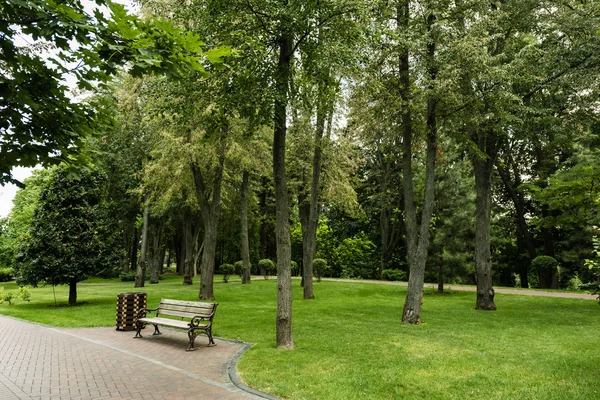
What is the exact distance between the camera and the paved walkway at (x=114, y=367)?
20.6 ft

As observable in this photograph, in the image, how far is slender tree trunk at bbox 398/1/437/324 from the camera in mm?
12664

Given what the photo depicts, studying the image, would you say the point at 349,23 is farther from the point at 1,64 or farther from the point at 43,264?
the point at 43,264

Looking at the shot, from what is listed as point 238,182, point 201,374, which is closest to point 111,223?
point 238,182

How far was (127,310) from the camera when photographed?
11828 millimetres

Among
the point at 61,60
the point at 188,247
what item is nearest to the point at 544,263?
the point at 188,247

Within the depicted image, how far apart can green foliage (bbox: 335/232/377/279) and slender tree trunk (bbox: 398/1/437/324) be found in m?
21.2

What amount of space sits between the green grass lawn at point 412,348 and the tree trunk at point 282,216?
0.53 m

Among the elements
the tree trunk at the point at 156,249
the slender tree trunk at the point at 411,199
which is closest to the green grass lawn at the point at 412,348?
the slender tree trunk at the point at 411,199

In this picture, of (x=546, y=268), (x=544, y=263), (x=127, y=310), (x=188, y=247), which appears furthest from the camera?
(x=188, y=247)

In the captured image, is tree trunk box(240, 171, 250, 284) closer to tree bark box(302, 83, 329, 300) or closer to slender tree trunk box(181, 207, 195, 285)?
slender tree trunk box(181, 207, 195, 285)

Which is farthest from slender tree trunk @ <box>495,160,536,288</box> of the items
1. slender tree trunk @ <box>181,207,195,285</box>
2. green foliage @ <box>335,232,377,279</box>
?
slender tree trunk @ <box>181,207,195,285</box>

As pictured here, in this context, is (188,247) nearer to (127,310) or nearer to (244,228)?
(244,228)

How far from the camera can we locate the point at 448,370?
23.9ft

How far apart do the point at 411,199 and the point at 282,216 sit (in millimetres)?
5804
